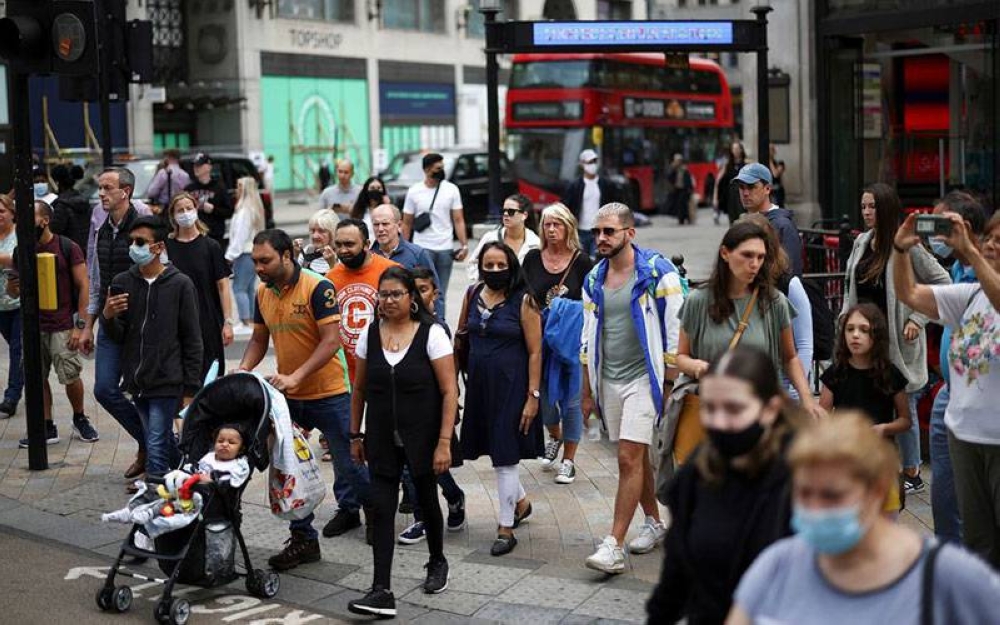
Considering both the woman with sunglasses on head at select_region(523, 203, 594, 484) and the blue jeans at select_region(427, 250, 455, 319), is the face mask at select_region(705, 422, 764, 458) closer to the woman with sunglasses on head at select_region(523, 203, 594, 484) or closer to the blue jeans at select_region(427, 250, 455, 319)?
the woman with sunglasses on head at select_region(523, 203, 594, 484)

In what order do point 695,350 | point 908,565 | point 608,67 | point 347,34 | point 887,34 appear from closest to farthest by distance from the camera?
point 908,565 < point 695,350 < point 887,34 < point 608,67 < point 347,34

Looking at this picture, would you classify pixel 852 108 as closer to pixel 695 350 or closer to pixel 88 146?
pixel 695 350

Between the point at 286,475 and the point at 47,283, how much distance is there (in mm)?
3381

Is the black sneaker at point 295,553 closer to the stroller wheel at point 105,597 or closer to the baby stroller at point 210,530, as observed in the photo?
the baby stroller at point 210,530

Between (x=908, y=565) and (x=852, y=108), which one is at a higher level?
(x=852, y=108)

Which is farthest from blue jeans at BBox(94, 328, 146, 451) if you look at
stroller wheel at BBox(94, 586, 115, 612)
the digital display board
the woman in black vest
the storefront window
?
the storefront window

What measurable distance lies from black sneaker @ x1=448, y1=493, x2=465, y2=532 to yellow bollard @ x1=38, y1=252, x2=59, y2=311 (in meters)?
3.37

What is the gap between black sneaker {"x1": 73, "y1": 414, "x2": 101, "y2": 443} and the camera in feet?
34.4

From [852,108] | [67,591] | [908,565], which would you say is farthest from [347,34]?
[908,565]

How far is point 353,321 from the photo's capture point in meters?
8.32

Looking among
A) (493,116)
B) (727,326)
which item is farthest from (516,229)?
(493,116)

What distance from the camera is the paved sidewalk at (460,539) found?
21.7ft

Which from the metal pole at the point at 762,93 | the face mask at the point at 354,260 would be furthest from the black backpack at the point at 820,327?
the metal pole at the point at 762,93

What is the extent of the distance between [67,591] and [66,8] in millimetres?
4144
